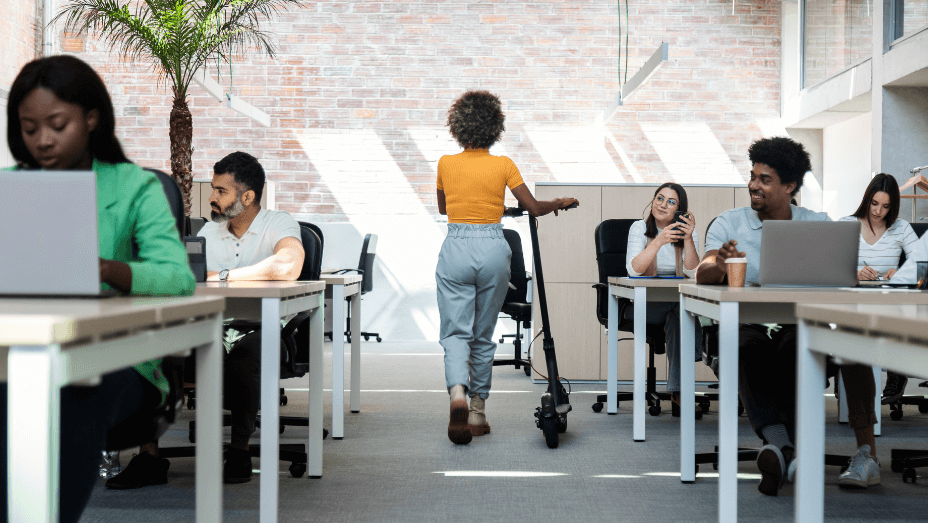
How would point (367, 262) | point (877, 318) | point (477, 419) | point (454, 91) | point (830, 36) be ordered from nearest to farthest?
1. point (877, 318)
2. point (477, 419)
3. point (367, 262)
4. point (830, 36)
5. point (454, 91)

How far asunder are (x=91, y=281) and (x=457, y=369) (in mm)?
2324

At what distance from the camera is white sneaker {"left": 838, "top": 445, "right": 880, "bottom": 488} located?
8.45 ft

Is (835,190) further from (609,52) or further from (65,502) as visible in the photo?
(65,502)

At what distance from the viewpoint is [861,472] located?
8.46ft

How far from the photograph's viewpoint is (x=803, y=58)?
26.2 feet

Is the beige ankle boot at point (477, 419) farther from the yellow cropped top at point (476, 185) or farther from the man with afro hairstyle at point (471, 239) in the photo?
the yellow cropped top at point (476, 185)

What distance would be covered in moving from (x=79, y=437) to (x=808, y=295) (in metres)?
1.57

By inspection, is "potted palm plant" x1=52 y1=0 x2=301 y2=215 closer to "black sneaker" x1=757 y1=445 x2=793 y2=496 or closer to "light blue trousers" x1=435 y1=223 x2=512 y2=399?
"light blue trousers" x1=435 y1=223 x2=512 y2=399

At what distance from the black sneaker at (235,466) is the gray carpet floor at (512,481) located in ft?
0.12

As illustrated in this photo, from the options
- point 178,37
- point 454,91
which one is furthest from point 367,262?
point 178,37

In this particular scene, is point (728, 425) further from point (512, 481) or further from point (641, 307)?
point (641, 307)

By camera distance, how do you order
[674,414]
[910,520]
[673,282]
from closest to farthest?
[910,520], [673,282], [674,414]

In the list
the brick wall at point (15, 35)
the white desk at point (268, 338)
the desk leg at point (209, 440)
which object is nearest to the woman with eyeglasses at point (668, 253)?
the white desk at point (268, 338)

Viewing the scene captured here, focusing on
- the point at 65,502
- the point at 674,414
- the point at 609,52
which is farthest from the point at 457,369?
the point at 609,52
